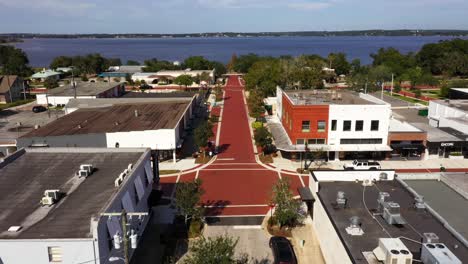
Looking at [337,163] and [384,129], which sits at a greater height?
[384,129]

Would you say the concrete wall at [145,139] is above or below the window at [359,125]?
below

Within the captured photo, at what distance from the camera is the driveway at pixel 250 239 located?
2911 cm

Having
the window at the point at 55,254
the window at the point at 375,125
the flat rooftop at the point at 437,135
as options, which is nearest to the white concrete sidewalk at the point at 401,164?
the flat rooftop at the point at 437,135

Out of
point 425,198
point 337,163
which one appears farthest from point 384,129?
point 425,198

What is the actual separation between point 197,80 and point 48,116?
53.6m

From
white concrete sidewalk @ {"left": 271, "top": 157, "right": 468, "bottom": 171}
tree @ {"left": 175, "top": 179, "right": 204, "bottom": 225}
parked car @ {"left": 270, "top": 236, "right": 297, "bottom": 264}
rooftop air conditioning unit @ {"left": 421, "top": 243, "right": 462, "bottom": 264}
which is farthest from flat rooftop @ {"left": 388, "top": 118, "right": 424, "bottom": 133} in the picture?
rooftop air conditioning unit @ {"left": 421, "top": 243, "right": 462, "bottom": 264}

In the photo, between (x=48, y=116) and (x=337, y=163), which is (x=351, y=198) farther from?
(x=48, y=116)

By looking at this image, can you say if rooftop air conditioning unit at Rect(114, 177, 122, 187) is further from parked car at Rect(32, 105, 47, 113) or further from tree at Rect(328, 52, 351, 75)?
tree at Rect(328, 52, 351, 75)

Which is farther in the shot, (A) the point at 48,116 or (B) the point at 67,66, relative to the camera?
(B) the point at 67,66

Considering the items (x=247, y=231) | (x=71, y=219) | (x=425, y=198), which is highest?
(x=71, y=219)

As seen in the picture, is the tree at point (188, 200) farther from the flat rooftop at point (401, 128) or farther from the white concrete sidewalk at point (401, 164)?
the flat rooftop at point (401, 128)

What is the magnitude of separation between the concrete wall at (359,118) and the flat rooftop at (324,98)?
4.44m

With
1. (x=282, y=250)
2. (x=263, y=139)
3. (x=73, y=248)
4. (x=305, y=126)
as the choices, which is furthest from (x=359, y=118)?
(x=73, y=248)

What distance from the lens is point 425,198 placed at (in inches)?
1183
